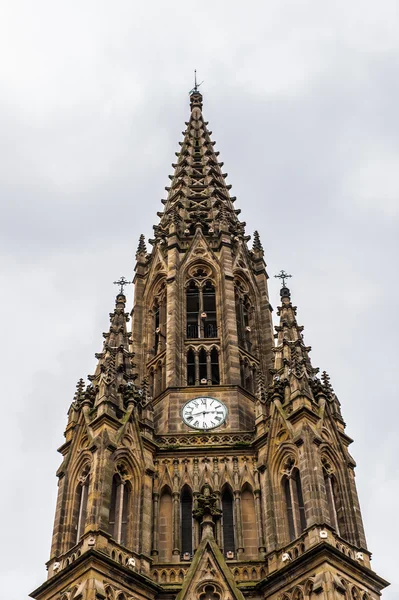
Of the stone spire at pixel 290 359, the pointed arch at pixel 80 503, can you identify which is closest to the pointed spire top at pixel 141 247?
the stone spire at pixel 290 359

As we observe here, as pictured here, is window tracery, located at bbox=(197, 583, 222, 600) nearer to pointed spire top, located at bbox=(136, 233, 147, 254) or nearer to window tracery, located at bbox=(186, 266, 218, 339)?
window tracery, located at bbox=(186, 266, 218, 339)

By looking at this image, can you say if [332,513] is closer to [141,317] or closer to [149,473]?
[149,473]

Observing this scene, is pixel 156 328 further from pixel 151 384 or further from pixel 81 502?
pixel 81 502

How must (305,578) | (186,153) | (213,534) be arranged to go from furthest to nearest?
(186,153), (213,534), (305,578)

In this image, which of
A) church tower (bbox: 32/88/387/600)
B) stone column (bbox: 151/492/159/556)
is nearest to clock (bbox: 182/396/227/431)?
church tower (bbox: 32/88/387/600)

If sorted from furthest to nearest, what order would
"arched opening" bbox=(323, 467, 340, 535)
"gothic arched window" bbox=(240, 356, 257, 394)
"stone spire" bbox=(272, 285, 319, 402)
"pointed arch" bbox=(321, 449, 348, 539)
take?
"gothic arched window" bbox=(240, 356, 257, 394), "stone spire" bbox=(272, 285, 319, 402), "pointed arch" bbox=(321, 449, 348, 539), "arched opening" bbox=(323, 467, 340, 535)

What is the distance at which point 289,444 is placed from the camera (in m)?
40.2

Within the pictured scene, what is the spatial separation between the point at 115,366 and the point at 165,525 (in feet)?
25.9

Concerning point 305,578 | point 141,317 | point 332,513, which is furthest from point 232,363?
point 305,578

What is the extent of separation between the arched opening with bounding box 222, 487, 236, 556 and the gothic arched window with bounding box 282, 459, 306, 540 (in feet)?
7.65

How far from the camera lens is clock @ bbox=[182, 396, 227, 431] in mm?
43875

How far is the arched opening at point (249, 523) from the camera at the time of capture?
1531 inches

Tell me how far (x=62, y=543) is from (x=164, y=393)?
9.38 metres

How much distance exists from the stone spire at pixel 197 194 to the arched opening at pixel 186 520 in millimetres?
17347
